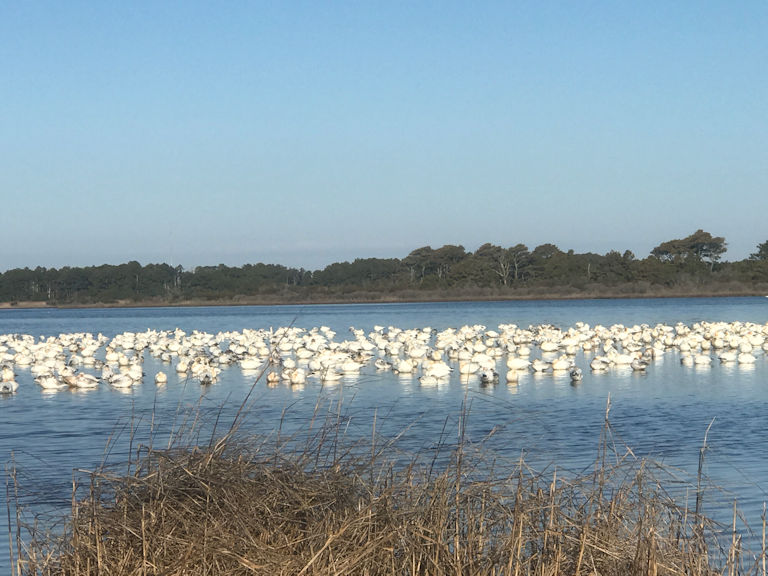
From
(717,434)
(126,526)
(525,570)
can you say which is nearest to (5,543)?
(126,526)

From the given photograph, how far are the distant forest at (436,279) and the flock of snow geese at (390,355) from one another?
5966cm

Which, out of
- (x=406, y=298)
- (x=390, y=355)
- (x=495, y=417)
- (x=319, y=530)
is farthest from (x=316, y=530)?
(x=406, y=298)

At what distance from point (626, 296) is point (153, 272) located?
57606 mm

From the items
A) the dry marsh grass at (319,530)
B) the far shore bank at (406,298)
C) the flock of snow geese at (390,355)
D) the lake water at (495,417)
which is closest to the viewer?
the dry marsh grass at (319,530)

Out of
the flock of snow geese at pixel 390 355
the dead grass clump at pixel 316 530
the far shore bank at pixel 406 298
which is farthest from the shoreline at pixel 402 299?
the dead grass clump at pixel 316 530

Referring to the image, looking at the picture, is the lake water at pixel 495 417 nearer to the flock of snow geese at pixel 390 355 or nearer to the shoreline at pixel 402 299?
the flock of snow geese at pixel 390 355

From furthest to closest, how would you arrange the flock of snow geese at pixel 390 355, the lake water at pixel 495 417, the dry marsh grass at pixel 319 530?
1. the flock of snow geese at pixel 390 355
2. the lake water at pixel 495 417
3. the dry marsh grass at pixel 319 530

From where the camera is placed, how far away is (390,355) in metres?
30.2

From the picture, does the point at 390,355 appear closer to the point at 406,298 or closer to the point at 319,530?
the point at 319,530

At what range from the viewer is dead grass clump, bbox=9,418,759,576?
17.5 ft

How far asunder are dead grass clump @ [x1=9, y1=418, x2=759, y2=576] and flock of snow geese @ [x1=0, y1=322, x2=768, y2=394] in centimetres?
1297

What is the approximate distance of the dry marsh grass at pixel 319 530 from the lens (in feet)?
17.5

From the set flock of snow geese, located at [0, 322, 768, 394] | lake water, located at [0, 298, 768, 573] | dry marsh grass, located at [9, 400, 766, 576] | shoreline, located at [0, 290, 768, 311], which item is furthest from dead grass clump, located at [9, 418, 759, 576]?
shoreline, located at [0, 290, 768, 311]

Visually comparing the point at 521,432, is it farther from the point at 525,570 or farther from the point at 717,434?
the point at 525,570
